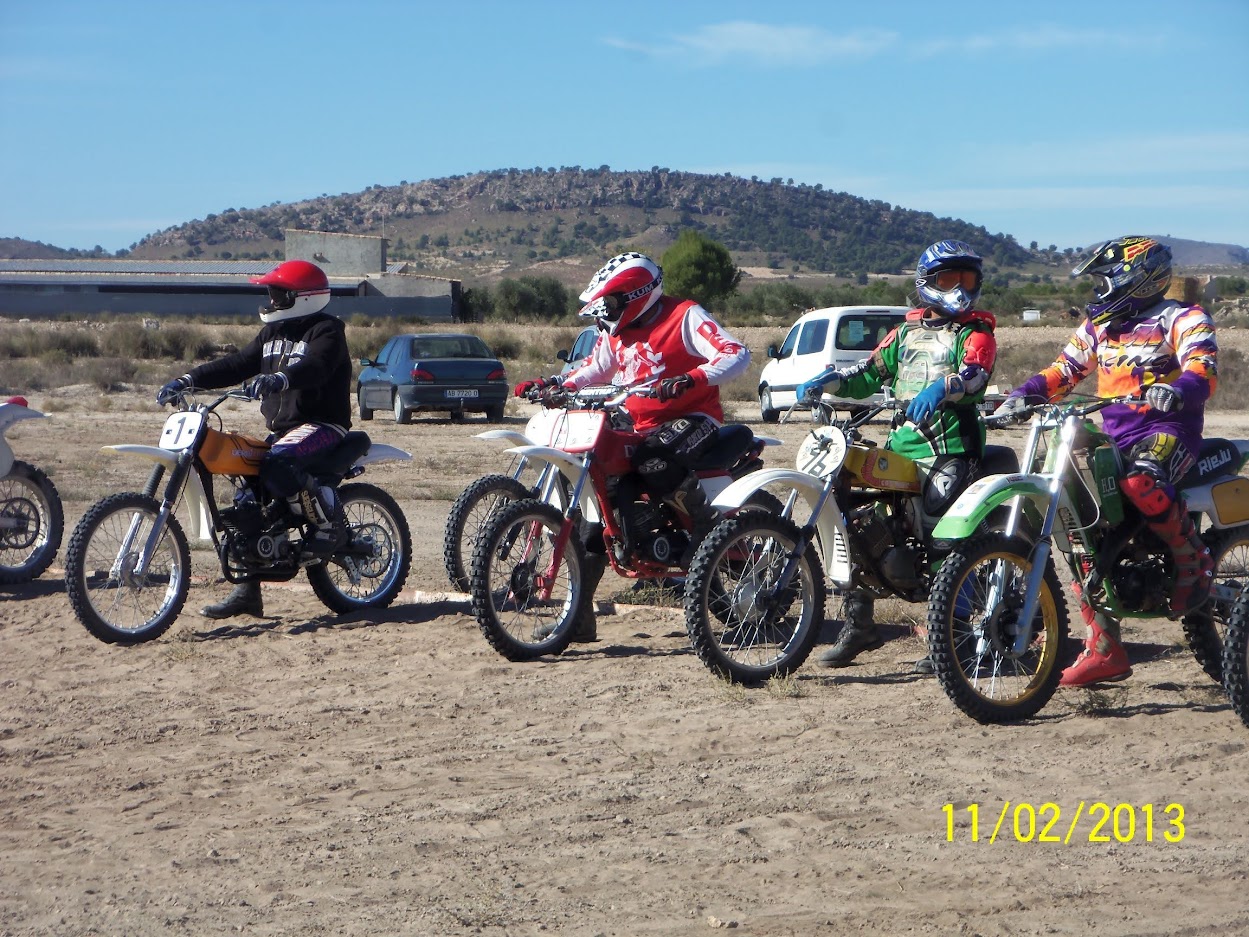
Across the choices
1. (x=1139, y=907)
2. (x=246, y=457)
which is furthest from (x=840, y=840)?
(x=246, y=457)

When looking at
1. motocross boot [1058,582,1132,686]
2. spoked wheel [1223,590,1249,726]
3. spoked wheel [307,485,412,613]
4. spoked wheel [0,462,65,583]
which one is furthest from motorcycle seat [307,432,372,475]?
spoked wheel [1223,590,1249,726]

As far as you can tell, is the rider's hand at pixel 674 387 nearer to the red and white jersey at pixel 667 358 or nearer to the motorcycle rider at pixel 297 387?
the red and white jersey at pixel 667 358

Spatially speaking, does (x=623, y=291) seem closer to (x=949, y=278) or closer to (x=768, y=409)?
(x=949, y=278)

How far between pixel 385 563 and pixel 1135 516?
14.5ft

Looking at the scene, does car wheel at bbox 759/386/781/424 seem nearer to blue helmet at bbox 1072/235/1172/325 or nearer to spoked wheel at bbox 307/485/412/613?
spoked wheel at bbox 307/485/412/613

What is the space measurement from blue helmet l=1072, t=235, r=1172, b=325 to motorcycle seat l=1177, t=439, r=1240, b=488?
0.68 meters

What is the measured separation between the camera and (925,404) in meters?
5.99

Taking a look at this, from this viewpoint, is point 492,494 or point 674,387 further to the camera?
point 492,494

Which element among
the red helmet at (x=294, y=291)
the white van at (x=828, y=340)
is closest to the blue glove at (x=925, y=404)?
the red helmet at (x=294, y=291)

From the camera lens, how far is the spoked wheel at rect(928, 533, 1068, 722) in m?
5.56

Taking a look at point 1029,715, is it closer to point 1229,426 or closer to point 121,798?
point 121,798

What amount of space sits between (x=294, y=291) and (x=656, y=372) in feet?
7.23

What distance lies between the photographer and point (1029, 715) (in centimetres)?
579

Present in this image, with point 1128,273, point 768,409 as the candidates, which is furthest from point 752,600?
point 768,409
